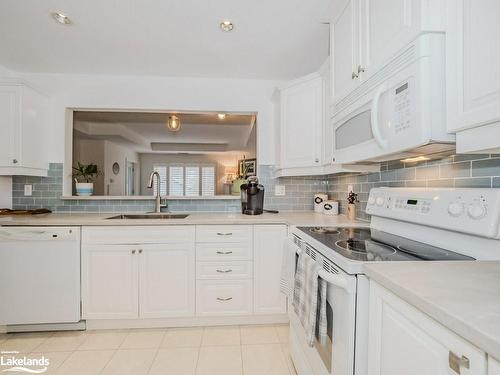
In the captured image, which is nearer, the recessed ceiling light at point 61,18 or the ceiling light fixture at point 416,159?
the ceiling light fixture at point 416,159

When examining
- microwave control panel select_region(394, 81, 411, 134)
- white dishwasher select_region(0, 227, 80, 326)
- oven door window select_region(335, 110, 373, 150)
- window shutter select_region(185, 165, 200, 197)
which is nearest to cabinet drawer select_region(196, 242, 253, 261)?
white dishwasher select_region(0, 227, 80, 326)

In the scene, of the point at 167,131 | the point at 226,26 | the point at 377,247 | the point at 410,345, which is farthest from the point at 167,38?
the point at 167,131

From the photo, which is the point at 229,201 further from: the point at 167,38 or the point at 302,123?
the point at 167,38

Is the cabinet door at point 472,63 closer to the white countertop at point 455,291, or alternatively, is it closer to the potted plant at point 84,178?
the white countertop at point 455,291

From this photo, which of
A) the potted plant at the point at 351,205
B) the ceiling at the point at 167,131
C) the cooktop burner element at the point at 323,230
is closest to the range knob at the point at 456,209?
the cooktop burner element at the point at 323,230

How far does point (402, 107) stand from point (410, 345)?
31.0 inches

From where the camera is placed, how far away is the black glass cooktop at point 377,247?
0.96 meters

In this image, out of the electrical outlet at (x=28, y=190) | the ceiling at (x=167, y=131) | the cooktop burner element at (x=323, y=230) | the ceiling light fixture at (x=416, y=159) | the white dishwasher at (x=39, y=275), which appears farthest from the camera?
the ceiling at (x=167, y=131)

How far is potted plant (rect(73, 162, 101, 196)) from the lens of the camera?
2.62m

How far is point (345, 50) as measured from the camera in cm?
145

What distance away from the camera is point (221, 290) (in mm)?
2137

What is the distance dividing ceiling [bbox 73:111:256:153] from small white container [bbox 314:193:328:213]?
1287 millimetres

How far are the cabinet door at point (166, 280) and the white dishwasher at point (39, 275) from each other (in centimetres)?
51

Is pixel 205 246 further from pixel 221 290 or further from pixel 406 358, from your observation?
pixel 406 358
